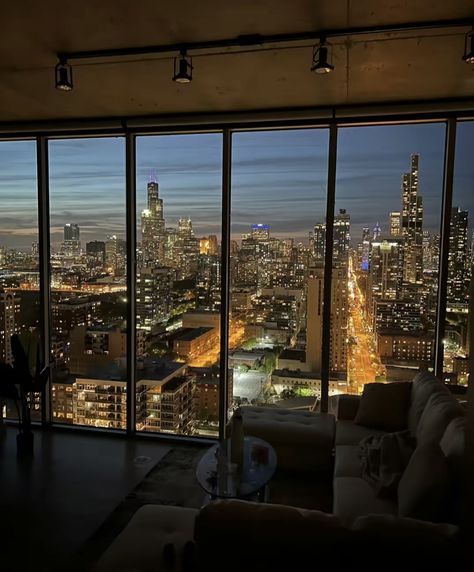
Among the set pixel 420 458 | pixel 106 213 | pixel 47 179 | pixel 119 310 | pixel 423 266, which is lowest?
pixel 420 458

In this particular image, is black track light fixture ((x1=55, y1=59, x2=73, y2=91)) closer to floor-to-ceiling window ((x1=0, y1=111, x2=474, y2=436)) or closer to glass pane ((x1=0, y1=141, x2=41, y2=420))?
floor-to-ceiling window ((x1=0, y1=111, x2=474, y2=436))

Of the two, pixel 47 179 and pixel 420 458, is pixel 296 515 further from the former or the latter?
pixel 47 179

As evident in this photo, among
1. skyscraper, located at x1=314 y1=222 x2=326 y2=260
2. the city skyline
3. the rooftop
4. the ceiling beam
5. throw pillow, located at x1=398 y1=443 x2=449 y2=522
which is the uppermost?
the ceiling beam

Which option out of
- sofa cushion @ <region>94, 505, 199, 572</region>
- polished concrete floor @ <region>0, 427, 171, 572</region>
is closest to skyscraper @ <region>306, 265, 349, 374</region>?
polished concrete floor @ <region>0, 427, 171, 572</region>

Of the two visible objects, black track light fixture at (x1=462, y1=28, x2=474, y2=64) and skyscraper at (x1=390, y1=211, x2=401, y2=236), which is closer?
black track light fixture at (x1=462, y1=28, x2=474, y2=64)

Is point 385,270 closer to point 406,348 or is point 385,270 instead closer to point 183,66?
point 406,348

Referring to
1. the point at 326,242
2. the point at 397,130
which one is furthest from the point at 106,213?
the point at 397,130

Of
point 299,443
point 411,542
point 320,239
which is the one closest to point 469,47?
point 320,239
